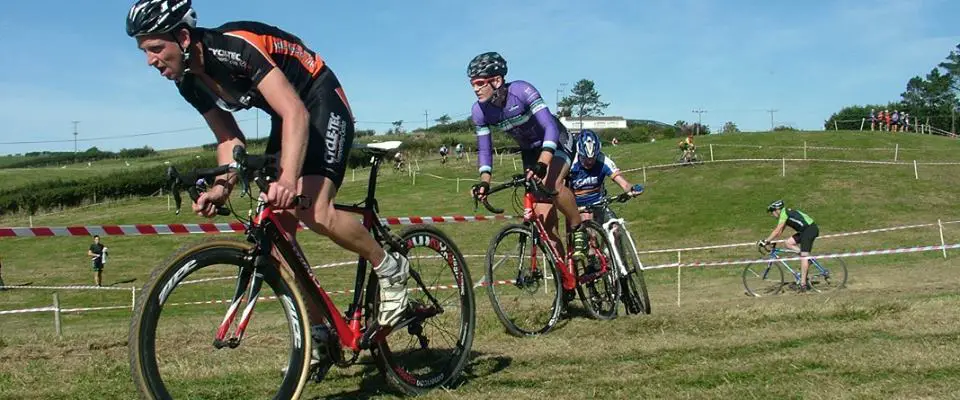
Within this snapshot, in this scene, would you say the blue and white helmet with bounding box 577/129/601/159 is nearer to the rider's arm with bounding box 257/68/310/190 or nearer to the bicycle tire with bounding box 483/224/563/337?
the bicycle tire with bounding box 483/224/563/337

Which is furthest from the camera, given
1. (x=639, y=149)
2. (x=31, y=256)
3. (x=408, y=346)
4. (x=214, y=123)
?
(x=639, y=149)

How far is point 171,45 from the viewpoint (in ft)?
12.9

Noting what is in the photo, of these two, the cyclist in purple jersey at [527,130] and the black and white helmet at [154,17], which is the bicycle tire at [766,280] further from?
the black and white helmet at [154,17]

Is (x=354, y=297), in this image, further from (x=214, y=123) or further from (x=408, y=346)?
(x=214, y=123)

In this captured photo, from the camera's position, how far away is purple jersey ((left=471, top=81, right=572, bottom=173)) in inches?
294

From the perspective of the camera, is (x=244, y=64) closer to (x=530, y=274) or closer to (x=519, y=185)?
(x=519, y=185)

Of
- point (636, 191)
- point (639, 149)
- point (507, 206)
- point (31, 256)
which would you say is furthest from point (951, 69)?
point (636, 191)

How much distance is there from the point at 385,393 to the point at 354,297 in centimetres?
60

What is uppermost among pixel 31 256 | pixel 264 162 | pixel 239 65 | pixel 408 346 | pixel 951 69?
pixel 951 69

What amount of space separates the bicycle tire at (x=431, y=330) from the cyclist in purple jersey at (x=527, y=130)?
175 cm

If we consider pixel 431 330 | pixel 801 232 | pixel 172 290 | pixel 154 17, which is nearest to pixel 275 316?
pixel 172 290

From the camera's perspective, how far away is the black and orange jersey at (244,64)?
401cm

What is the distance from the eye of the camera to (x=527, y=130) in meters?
7.70

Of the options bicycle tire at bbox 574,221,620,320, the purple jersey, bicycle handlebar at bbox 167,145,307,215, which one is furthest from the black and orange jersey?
bicycle tire at bbox 574,221,620,320
